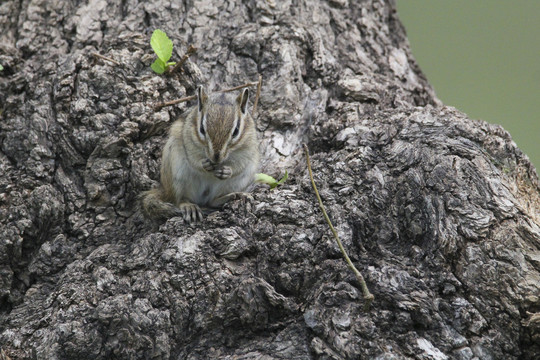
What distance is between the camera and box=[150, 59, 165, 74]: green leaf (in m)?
3.89

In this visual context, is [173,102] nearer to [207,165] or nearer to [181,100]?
[181,100]

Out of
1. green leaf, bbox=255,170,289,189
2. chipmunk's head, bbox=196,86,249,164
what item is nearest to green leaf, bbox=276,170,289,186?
green leaf, bbox=255,170,289,189

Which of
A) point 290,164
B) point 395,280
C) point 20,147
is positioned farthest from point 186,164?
point 395,280

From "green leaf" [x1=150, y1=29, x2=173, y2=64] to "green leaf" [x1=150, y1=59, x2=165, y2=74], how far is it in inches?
1.2

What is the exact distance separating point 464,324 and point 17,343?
2080 millimetres

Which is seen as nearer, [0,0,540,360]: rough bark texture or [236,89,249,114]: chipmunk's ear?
[0,0,540,360]: rough bark texture

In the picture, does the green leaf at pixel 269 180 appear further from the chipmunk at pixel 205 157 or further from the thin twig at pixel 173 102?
the thin twig at pixel 173 102

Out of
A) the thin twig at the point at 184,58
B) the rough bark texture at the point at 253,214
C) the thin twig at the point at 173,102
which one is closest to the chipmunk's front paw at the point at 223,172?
the rough bark texture at the point at 253,214

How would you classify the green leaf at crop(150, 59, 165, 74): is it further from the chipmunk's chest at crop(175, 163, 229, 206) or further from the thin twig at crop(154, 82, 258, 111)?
the chipmunk's chest at crop(175, 163, 229, 206)

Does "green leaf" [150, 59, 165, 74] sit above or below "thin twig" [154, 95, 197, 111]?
above

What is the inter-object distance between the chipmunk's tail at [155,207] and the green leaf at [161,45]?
81 centimetres

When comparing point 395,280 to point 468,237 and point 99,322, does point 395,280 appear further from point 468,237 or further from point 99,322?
point 99,322

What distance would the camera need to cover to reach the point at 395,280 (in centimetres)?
295

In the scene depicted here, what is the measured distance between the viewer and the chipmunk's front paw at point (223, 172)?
3980 millimetres
